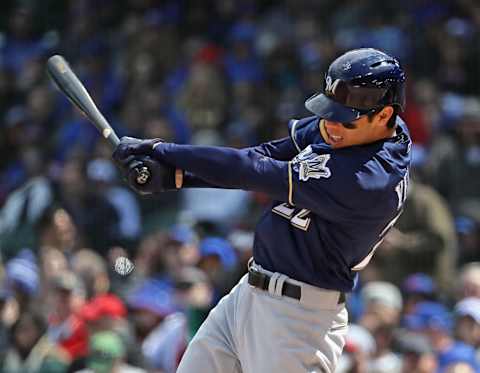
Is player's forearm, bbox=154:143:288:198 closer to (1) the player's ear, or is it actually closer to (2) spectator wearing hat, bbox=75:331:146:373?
(1) the player's ear

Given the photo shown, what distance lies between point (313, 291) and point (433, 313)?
9.14 feet

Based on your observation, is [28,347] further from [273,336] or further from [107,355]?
[273,336]

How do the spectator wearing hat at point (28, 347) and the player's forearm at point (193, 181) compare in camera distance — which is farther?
the spectator wearing hat at point (28, 347)

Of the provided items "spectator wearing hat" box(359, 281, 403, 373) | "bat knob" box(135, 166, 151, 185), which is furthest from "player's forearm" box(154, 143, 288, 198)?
"spectator wearing hat" box(359, 281, 403, 373)

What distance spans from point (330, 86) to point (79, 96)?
3.46 feet

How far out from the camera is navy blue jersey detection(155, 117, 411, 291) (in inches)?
155

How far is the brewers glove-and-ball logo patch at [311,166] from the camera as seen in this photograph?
13.0ft

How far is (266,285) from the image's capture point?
414 centimetres

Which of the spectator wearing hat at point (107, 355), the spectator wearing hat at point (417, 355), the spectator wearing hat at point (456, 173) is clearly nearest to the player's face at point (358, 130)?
the spectator wearing hat at point (417, 355)

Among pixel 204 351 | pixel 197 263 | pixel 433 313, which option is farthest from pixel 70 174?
pixel 204 351

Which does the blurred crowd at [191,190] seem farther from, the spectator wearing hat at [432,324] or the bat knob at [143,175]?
the bat knob at [143,175]

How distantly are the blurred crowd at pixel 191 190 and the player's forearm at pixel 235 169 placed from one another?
206 centimetres

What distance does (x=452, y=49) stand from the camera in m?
9.36

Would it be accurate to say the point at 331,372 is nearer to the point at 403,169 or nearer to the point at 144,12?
the point at 403,169
